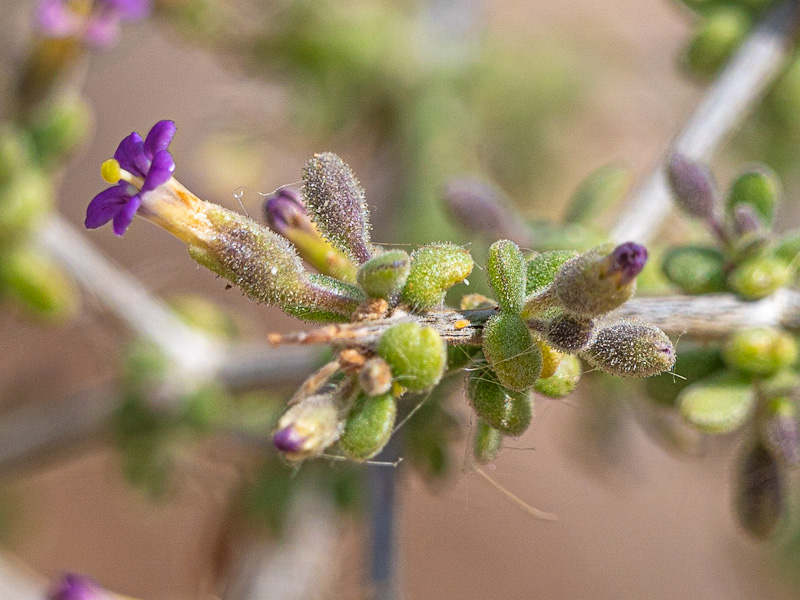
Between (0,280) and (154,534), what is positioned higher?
(0,280)

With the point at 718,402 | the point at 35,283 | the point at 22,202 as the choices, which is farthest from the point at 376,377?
the point at 35,283

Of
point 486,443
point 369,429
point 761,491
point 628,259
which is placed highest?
point 628,259

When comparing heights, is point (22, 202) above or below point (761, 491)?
above

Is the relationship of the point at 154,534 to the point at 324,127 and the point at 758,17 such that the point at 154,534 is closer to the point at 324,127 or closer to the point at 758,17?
the point at 324,127

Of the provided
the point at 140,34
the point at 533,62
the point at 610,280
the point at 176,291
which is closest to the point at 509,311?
the point at 610,280

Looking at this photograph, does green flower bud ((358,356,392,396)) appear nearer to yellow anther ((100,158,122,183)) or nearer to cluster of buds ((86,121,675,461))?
cluster of buds ((86,121,675,461))

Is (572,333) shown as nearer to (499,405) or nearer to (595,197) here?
(499,405)

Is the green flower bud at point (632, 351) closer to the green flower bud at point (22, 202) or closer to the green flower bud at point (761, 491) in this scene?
the green flower bud at point (761, 491)
